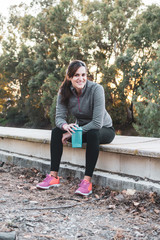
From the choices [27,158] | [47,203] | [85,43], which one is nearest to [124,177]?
[47,203]

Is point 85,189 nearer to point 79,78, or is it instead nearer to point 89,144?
point 89,144

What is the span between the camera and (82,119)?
371 centimetres

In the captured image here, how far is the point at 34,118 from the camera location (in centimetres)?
2998

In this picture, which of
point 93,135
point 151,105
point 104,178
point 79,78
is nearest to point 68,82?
point 79,78

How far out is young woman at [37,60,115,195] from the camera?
3336mm

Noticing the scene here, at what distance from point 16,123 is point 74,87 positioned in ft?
99.1

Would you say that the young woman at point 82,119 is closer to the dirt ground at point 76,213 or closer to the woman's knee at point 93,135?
the woman's knee at point 93,135

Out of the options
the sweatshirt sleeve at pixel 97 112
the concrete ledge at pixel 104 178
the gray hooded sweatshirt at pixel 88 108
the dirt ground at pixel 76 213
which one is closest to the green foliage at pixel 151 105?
the concrete ledge at pixel 104 178

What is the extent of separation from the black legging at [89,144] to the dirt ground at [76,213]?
12.5 inches

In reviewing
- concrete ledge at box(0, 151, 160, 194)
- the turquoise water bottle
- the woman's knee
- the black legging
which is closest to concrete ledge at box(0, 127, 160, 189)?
concrete ledge at box(0, 151, 160, 194)

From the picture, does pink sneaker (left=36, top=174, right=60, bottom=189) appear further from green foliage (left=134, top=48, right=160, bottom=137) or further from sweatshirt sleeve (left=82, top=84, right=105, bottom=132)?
green foliage (left=134, top=48, right=160, bottom=137)

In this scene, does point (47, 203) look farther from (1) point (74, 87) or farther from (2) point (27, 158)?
(2) point (27, 158)

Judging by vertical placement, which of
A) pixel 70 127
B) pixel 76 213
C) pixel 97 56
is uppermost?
pixel 97 56

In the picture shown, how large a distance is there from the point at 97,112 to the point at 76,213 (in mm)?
1152
